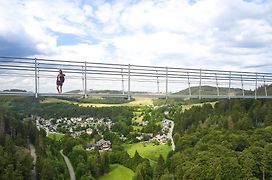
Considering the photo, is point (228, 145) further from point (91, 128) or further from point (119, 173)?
point (91, 128)

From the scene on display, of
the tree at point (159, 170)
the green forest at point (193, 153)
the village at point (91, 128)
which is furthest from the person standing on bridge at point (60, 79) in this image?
the village at point (91, 128)

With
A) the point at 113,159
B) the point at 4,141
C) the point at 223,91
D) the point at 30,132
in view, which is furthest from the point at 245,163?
the point at 30,132

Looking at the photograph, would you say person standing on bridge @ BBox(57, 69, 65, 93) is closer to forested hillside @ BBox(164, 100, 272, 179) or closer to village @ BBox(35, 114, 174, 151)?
forested hillside @ BBox(164, 100, 272, 179)

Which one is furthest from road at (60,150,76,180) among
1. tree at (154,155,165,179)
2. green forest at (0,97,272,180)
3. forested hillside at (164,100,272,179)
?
forested hillside at (164,100,272,179)

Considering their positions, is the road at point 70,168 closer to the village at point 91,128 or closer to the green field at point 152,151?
the village at point 91,128

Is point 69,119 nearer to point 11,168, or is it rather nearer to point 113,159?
point 113,159

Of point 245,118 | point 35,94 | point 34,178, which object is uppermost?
point 35,94

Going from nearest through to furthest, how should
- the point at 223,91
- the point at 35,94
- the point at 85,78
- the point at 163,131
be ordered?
the point at 35,94
the point at 85,78
the point at 223,91
the point at 163,131

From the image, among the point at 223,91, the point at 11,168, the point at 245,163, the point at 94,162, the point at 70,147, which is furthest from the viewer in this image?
the point at 70,147
